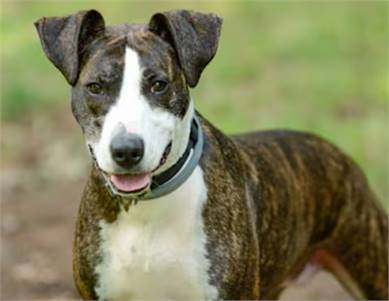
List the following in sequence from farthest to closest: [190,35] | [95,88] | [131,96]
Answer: [190,35], [95,88], [131,96]

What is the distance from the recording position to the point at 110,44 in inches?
211

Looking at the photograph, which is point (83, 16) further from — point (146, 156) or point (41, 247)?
point (41, 247)

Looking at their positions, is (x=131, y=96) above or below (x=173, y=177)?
above

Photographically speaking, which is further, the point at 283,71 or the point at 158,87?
the point at 283,71

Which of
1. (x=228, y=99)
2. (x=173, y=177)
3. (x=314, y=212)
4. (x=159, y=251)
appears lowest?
(x=228, y=99)

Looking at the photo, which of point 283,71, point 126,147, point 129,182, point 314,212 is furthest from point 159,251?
point 283,71

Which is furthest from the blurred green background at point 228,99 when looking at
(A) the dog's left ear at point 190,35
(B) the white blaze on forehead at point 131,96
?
(B) the white blaze on forehead at point 131,96

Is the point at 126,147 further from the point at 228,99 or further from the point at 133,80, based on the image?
the point at 228,99

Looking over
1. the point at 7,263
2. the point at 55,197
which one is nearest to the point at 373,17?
the point at 55,197

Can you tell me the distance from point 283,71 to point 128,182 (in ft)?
23.7

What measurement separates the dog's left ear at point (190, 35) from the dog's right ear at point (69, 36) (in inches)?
9.4

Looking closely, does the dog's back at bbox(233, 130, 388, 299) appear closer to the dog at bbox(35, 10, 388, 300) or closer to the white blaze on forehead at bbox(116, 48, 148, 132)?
the dog at bbox(35, 10, 388, 300)

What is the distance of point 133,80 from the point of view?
521cm

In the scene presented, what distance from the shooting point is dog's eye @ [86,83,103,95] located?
5.27 metres
